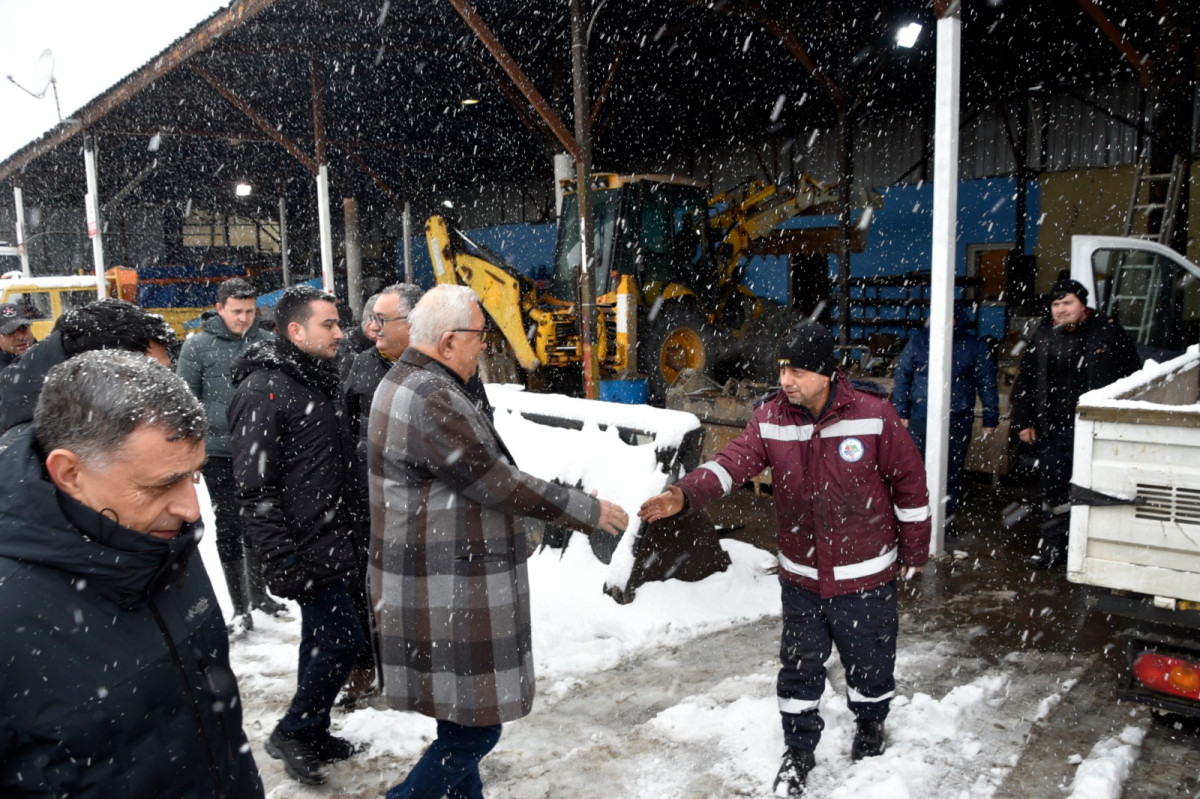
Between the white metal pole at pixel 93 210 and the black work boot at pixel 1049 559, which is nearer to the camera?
the black work boot at pixel 1049 559

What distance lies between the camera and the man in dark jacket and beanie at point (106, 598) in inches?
47.1

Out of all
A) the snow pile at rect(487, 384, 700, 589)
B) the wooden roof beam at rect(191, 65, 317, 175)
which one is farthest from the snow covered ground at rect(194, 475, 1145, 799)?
A: the wooden roof beam at rect(191, 65, 317, 175)

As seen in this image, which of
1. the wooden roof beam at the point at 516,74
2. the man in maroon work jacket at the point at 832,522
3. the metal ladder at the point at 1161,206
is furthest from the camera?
the wooden roof beam at the point at 516,74

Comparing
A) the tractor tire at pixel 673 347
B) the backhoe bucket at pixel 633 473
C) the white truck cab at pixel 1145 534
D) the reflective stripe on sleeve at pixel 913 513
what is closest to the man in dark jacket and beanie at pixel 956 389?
the backhoe bucket at pixel 633 473

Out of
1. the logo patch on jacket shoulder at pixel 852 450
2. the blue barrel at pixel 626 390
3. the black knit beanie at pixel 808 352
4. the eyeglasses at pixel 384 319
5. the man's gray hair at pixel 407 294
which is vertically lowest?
the blue barrel at pixel 626 390

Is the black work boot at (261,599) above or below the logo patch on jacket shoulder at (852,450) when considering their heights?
below

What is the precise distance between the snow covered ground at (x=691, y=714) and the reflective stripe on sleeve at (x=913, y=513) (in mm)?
915

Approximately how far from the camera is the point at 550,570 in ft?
16.3

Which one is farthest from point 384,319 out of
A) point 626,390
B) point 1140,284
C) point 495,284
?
point 495,284

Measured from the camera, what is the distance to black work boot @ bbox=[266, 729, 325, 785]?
3047mm

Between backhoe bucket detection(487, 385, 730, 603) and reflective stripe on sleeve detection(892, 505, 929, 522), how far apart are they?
1769 mm

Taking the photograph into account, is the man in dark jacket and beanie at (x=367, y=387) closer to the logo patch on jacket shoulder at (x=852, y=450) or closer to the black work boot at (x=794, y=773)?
the black work boot at (x=794, y=773)

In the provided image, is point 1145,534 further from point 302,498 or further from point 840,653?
point 302,498

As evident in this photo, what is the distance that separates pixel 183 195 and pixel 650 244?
19.4 m
